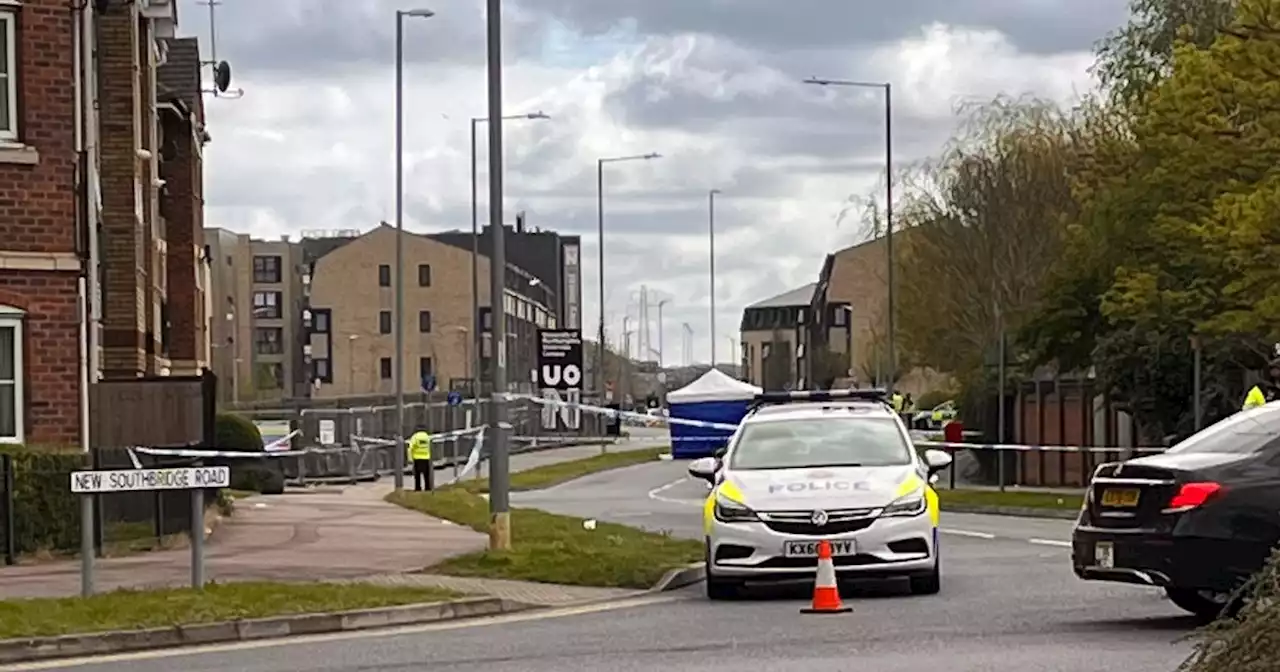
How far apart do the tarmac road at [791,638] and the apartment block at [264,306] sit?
111 metres

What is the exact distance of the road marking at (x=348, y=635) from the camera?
14.5m

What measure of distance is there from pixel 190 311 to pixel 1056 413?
685 inches

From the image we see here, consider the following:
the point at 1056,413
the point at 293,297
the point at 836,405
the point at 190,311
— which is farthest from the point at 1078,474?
the point at 293,297

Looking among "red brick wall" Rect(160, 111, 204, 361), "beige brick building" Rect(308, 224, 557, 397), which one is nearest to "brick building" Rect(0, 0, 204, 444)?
"red brick wall" Rect(160, 111, 204, 361)

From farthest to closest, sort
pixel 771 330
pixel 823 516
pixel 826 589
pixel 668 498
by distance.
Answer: pixel 771 330, pixel 668 498, pixel 823 516, pixel 826 589

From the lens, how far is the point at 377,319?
12225cm

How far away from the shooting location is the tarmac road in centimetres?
1294

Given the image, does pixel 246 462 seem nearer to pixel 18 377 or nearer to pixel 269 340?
pixel 18 377

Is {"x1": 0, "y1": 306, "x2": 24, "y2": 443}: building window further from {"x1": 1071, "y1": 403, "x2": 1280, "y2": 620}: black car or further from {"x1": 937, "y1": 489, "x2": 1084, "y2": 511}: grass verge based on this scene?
{"x1": 937, "y1": 489, "x2": 1084, "y2": 511}: grass verge

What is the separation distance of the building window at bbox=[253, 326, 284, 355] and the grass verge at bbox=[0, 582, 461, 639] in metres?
123

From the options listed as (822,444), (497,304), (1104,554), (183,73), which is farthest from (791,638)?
(183,73)

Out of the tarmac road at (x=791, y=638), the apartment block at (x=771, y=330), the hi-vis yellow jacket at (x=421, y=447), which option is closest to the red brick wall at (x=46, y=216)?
the tarmac road at (x=791, y=638)

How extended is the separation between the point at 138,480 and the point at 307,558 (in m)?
5.21

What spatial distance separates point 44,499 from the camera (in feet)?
74.5
